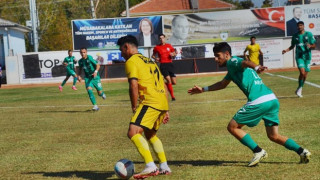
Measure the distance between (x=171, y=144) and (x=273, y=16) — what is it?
1546 inches

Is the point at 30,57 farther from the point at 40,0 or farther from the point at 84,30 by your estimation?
the point at 40,0

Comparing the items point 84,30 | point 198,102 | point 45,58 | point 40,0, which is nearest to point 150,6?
point 40,0

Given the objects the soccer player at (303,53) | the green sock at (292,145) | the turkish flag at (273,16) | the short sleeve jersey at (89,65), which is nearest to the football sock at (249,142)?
the green sock at (292,145)

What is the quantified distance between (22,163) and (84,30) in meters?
40.3

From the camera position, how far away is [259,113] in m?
7.90

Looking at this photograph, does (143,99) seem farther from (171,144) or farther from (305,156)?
(171,144)

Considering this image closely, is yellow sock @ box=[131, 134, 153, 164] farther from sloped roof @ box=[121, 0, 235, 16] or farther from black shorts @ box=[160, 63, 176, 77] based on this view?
sloped roof @ box=[121, 0, 235, 16]

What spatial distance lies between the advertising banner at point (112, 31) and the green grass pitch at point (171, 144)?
3017cm

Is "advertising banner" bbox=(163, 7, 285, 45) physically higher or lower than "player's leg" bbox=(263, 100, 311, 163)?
higher

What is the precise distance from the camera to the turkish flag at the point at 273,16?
47.8 m

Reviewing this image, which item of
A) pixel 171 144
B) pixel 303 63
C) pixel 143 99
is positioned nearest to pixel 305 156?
pixel 143 99

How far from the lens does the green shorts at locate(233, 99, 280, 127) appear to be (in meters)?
7.88

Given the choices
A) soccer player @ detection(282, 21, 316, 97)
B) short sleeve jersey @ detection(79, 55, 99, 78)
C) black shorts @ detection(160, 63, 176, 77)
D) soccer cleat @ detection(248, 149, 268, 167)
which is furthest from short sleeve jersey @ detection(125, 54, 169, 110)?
black shorts @ detection(160, 63, 176, 77)

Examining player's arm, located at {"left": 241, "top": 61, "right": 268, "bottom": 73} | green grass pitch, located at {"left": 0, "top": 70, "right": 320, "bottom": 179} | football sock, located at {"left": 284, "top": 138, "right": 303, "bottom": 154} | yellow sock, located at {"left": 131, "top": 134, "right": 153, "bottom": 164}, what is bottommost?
green grass pitch, located at {"left": 0, "top": 70, "right": 320, "bottom": 179}
